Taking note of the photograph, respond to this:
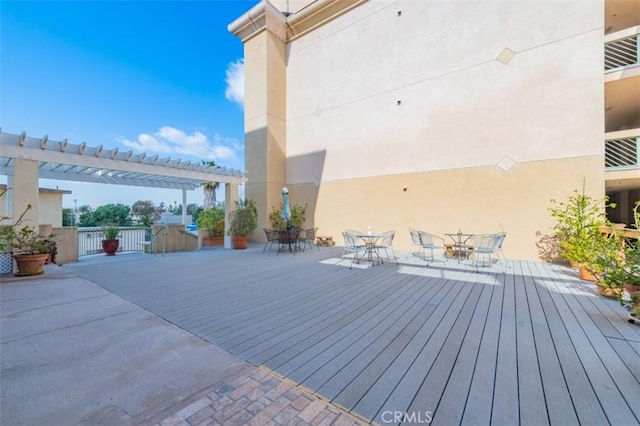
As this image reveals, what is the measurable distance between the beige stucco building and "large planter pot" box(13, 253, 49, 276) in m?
6.69

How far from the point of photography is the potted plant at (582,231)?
13.5 ft

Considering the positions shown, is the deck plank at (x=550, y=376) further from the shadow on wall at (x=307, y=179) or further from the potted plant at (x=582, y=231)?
the shadow on wall at (x=307, y=179)

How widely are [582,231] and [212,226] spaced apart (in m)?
11.3

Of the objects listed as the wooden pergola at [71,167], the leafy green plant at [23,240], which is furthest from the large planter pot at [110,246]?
the leafy green plant at [23,240]

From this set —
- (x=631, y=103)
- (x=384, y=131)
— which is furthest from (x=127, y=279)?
(x=631, y=103)

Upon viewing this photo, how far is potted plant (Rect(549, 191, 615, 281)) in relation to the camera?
13.5 ft

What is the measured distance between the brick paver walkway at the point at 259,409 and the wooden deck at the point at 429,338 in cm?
10

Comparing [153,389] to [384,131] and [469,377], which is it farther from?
[384,131]

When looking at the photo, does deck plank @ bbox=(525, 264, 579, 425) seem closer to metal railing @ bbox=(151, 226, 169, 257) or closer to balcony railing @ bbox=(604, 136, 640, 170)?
balcony railing @ bbox=(604, 136, 640, 170)

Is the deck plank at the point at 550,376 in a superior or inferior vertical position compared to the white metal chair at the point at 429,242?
inferior

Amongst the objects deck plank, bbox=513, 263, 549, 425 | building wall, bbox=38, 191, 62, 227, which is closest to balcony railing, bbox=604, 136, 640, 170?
deck plank, bbox=513, 263, 549, 425

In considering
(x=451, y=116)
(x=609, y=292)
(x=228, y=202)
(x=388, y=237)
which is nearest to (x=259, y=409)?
(x=609, y=292)

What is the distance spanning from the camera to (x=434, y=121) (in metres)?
8.20

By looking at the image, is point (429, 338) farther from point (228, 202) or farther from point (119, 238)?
point (119, 238)
